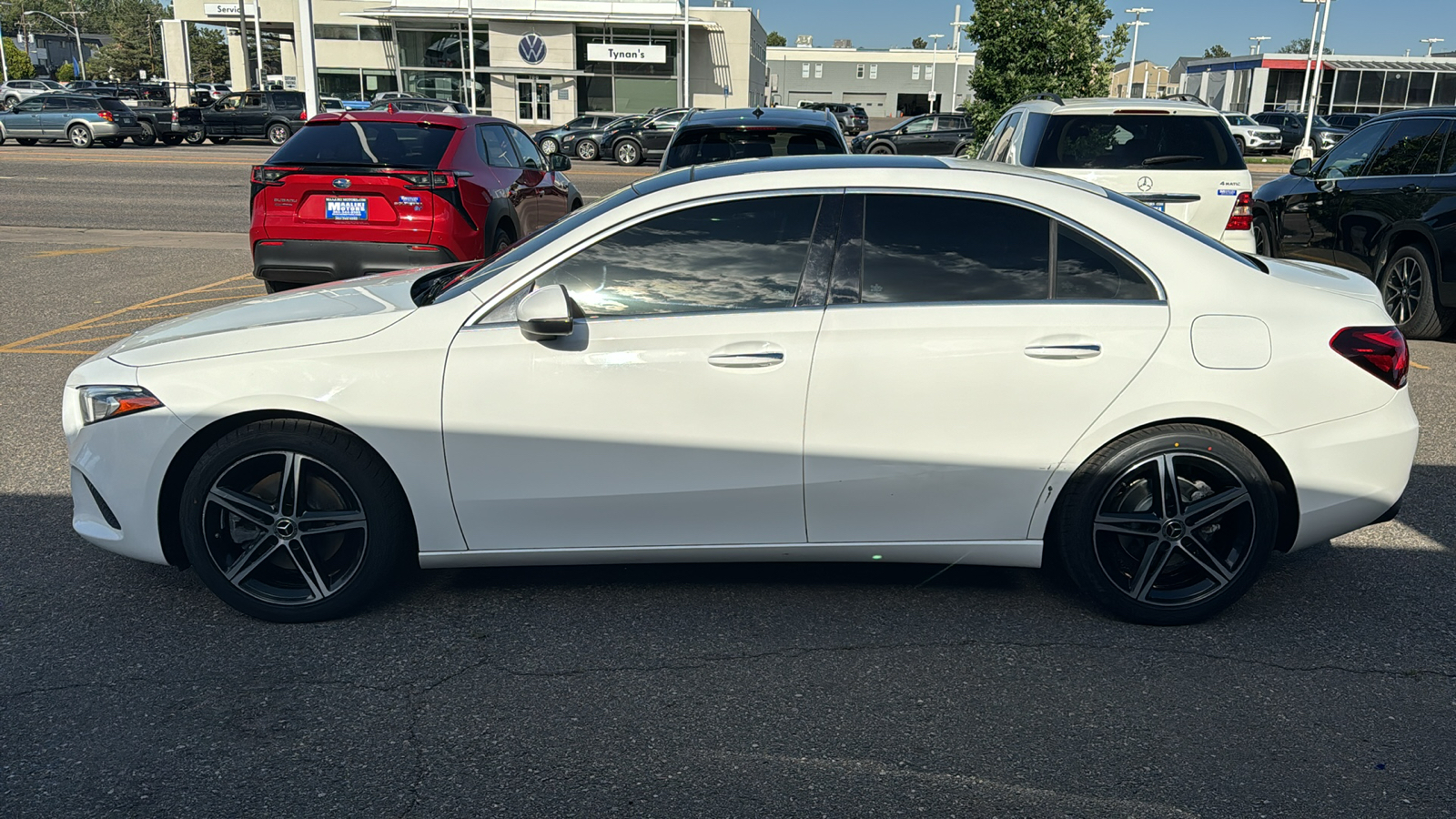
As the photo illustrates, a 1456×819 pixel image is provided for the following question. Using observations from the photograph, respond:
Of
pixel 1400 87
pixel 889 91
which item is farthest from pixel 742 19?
pixel 889 91

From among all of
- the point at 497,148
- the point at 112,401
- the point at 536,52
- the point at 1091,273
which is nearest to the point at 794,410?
the point at 1091,273

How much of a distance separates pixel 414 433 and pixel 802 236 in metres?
1.45

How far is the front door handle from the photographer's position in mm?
3727

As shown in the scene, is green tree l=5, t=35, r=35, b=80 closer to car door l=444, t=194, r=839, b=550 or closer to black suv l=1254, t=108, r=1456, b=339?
black suv l=1254, t=108, r=1456, b=339

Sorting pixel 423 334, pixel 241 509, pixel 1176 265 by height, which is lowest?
pixel 241 509

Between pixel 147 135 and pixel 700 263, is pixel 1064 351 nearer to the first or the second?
pixel 700 263

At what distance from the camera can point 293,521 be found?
3.83 metres

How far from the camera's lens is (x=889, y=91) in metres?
101

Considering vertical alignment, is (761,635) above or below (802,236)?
below

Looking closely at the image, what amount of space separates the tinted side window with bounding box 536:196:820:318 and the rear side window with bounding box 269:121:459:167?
5229mm

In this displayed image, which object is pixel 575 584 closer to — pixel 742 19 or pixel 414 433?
pixel 414 433

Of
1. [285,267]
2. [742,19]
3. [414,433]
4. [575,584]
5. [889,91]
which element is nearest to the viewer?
[414,433]

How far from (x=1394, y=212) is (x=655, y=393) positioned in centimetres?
742

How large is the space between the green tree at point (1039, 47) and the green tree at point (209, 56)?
10123 centimetres
